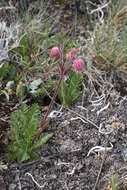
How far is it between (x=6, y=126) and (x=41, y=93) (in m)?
0.28

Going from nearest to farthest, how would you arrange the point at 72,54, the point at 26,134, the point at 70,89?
1. the point at 72,54
2. the point at 26,134
3. the point at 70,89

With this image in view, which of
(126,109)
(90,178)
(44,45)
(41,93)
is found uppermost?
(44,45)

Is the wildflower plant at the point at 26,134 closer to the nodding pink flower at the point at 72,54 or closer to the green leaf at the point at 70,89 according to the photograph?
the nodding pink flower at the point at 72,54

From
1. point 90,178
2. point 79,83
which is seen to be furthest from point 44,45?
point 90,178

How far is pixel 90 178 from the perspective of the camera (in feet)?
7.09

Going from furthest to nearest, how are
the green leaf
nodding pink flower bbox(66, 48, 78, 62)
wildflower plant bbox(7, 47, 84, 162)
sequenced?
the green leaf → wildflower plant bbox(7, 47, 84, 162) → nodding pink flower bbox(66, 48, 78, 62)

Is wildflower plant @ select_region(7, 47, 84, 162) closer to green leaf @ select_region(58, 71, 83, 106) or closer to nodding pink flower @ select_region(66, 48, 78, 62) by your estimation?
nodding pink flower @ select_region(66, 48, 78, 62)

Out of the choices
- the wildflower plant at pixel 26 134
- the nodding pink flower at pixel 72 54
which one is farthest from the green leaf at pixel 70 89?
the nodding pink flower at pixel 72 54

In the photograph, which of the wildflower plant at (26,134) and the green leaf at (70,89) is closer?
the wildflower plant at (26,134)

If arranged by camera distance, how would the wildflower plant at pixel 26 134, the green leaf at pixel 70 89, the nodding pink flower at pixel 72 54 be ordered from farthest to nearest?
the green leaf at pixel 70 89, the wildflower plant at pixel 26 134, the nodding pink flower at pixel 72 54

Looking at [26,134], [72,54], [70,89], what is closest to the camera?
[72,54]

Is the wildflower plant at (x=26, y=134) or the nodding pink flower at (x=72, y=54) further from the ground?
the nodding pink flower at (x=72, y=54)

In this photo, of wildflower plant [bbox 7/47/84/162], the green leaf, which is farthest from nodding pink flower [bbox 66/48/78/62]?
the green leaf

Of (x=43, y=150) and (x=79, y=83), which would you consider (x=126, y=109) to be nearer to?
(x=79, y=83)
